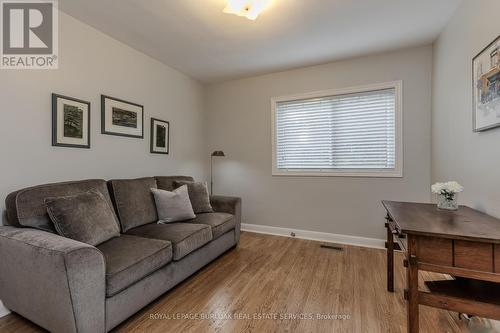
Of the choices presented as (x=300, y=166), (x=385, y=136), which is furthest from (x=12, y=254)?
(x=385, y=136)

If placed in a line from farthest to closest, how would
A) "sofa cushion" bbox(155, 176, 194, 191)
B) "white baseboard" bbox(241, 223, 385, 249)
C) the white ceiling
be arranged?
"white baseboard" bbox(241, 223, 385, 249), "sofa cushion" bbox(155, 176, 194, 191), the white ceiling

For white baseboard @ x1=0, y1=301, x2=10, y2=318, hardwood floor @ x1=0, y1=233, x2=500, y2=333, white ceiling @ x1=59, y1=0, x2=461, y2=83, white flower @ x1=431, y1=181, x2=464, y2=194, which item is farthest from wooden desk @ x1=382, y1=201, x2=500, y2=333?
white baseboard @ x1=0, y1=301, x2=10, y2=318

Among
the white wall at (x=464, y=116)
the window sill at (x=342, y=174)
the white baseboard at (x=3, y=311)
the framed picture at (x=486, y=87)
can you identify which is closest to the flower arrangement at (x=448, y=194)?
the white wall at (x=464, y=116)

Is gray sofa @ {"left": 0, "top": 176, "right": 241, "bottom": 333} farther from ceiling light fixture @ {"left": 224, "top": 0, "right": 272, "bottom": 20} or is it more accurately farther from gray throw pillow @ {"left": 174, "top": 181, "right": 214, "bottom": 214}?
ceiling light fixture @ {"left": 224, "top": 0, "right": 272, "bottom": 20}

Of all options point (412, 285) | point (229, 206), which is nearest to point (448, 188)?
point (412, 285)

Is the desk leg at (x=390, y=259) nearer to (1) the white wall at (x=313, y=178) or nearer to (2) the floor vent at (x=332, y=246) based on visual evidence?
(2) the floor vent at (x=332, y=246)

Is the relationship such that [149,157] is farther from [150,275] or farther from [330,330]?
[330,330]

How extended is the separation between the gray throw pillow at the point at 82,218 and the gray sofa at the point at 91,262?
0.08 meters

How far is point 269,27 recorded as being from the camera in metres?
2.40

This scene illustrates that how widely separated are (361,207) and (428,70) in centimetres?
184

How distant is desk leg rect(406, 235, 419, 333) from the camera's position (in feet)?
3.98

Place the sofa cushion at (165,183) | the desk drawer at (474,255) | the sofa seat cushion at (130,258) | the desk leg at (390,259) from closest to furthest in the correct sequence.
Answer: the desk drawer at (474,255), the sofa seat cushion at (130,258), the desk leg at (390,259), the sofa cushion at (165,183)

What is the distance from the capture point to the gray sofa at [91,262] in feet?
4.19

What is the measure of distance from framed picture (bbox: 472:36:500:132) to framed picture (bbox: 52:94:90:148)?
330cm
